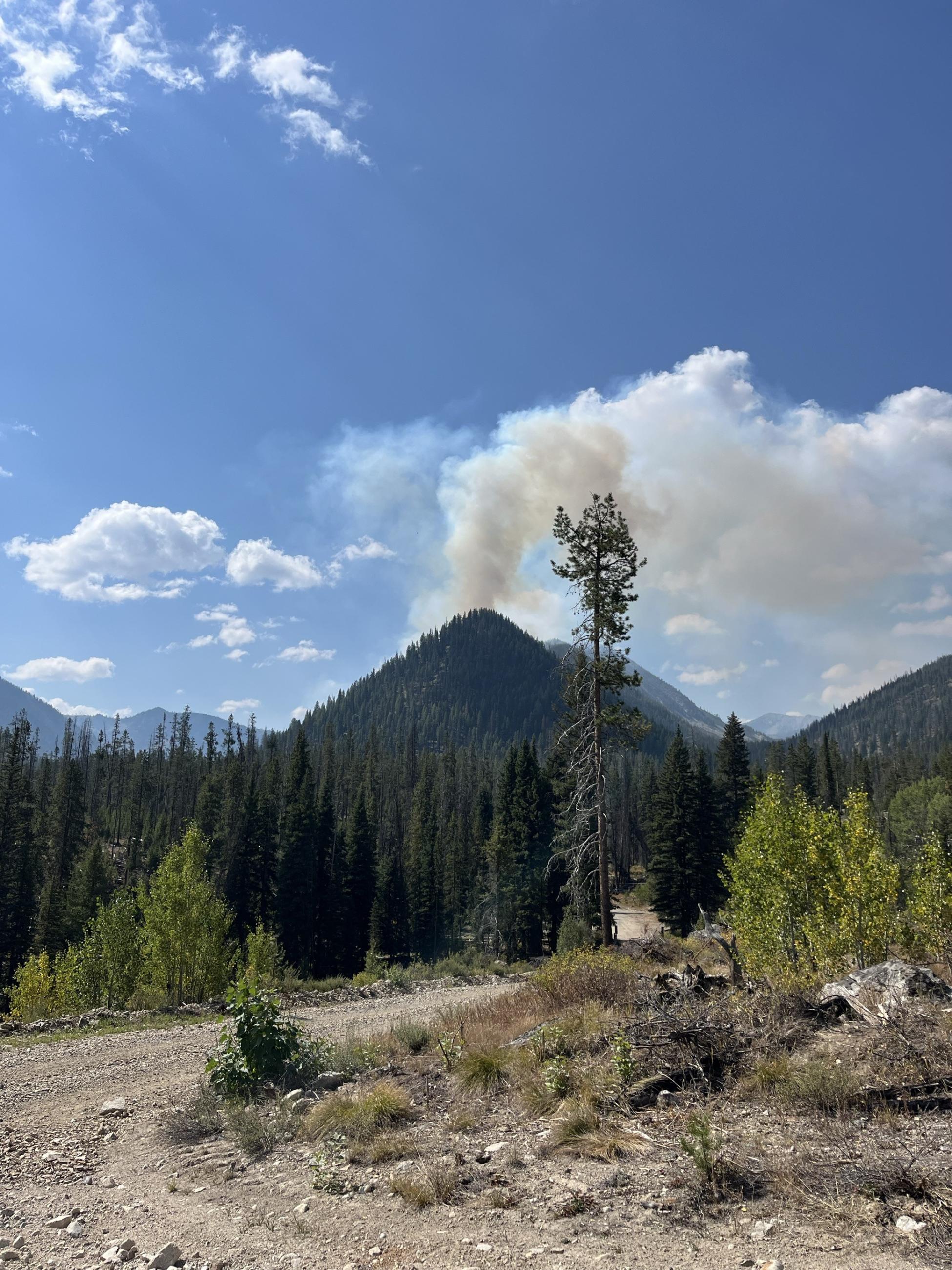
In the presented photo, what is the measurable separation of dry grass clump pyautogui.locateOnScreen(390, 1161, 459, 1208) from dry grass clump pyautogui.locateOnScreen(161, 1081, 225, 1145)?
147 inches

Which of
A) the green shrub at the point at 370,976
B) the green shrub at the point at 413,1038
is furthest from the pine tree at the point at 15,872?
the green shrub at the point at 413,1038

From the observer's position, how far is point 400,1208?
624 cm

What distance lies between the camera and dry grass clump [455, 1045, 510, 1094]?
927 cm

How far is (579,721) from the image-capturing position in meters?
20.9

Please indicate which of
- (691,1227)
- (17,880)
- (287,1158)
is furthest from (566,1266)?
(17,880)

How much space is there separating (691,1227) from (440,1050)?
6.83 meters

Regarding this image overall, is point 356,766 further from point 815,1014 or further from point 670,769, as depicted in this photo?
point 815,1014

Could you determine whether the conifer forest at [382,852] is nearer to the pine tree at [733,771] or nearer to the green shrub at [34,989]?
the pine tree at [733,771]

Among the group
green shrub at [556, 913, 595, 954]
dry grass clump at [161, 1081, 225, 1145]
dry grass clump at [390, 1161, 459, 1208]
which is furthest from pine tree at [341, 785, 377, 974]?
dry grass clump at [390, 1161, 459, 1208]

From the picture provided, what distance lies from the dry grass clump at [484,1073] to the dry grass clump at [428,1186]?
103 inches

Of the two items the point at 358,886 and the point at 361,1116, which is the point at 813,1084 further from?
the point at 358,886

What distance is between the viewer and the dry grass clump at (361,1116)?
8117 mm

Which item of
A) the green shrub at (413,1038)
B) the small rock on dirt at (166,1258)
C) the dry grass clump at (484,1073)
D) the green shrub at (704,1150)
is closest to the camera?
the small rock on dirt at (166,1258)

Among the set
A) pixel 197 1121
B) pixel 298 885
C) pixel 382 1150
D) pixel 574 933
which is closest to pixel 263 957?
pixel 574 933
